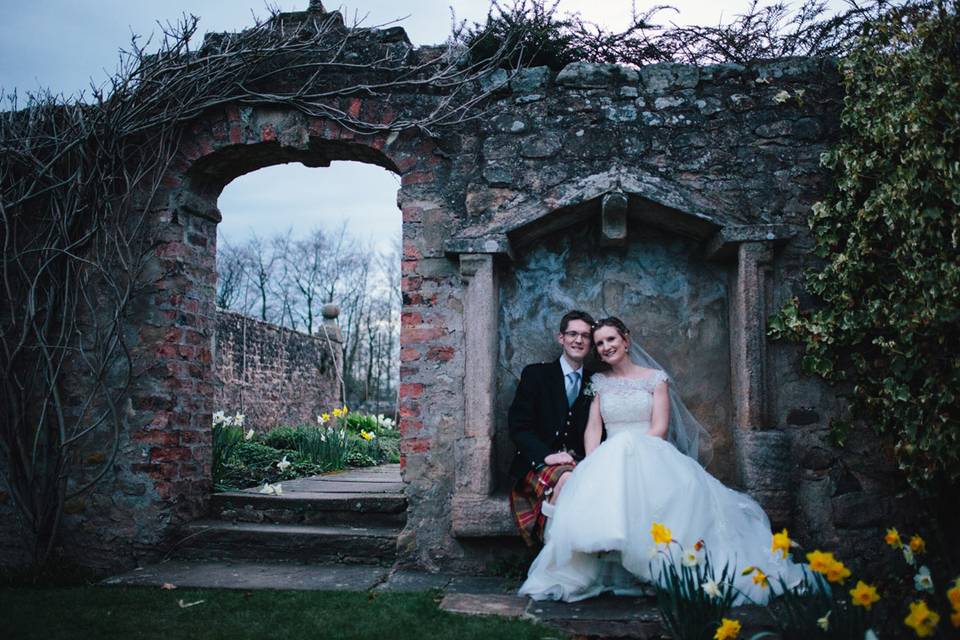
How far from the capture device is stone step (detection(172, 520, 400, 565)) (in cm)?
453

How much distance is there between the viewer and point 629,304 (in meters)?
4.71

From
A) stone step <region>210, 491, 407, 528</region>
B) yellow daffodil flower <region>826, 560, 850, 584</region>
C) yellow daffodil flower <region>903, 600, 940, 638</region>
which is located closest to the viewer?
yellow daffodil flower <region>903, 600, 940, 638</region>

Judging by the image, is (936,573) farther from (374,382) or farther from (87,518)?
(374,382)

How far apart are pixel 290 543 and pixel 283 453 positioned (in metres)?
2.96

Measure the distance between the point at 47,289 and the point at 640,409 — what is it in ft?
12.9

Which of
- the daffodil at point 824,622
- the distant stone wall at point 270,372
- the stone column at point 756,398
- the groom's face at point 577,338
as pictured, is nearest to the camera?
the daffodil at point 824,622

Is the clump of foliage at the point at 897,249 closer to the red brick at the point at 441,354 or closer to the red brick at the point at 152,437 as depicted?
the red brick at the point at 441,354

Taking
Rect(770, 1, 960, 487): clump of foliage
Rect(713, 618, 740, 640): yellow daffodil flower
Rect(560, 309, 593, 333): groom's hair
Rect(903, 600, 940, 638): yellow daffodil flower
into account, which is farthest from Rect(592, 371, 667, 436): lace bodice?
Rect(903, 600, 940, 638): yellow daffodil flower

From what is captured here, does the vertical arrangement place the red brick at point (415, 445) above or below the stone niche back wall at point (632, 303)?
below

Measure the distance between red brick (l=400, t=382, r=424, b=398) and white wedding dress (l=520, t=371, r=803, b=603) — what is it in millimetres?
1159

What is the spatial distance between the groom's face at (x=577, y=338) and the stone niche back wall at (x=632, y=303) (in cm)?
40

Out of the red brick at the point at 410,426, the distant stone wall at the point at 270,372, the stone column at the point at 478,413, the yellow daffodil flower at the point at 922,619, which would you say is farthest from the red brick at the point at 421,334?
the distant stone wall at the point at 270,372

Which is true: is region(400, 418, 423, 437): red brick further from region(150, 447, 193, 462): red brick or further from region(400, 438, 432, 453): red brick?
region(150, 447, 193, 462): red brick

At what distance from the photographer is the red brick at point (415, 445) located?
4.39 meters
